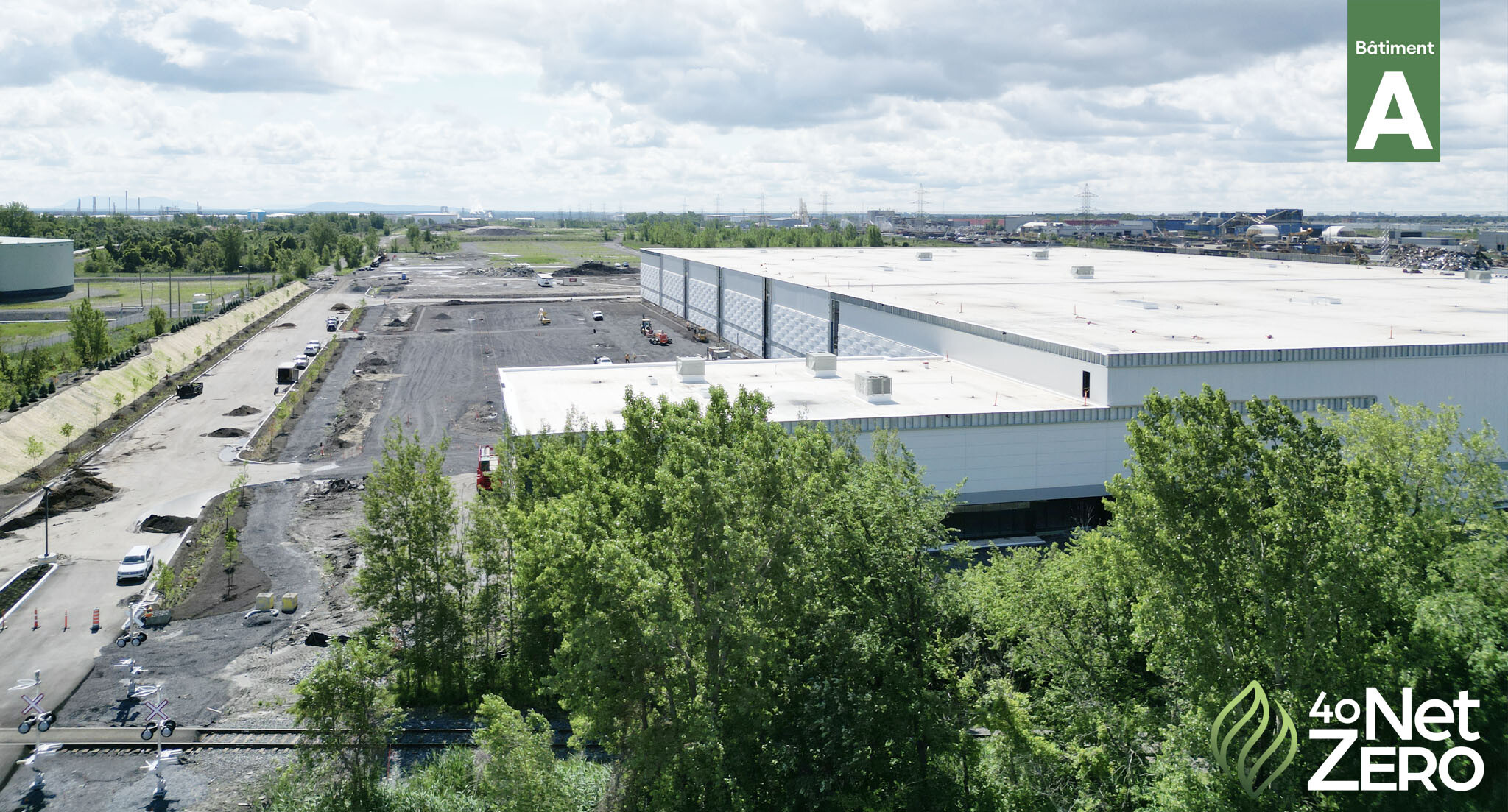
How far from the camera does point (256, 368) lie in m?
91.3

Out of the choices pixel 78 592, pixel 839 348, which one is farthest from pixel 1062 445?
pixel 78 592

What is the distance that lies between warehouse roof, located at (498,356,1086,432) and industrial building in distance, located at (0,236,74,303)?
123 meters

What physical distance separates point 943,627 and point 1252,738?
732cm

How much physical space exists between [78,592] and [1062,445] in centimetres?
3912

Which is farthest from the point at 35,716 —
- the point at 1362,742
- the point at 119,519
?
the point at 1362,742

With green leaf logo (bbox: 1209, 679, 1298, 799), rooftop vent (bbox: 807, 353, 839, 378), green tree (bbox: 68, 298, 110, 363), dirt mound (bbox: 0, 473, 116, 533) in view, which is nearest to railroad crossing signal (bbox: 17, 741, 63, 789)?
dirt mound (bbox: 0, 473, 116, 533)

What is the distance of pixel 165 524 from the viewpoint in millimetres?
49531

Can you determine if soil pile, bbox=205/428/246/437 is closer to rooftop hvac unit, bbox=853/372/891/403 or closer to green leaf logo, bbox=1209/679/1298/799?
rooftop hvac unit, bbox=853/372/891/403

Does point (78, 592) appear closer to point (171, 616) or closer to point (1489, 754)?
point (171, 616)

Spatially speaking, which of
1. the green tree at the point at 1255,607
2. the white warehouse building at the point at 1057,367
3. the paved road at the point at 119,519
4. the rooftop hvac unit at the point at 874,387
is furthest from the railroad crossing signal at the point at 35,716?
the rooftop hvac unit at the point at 874,387

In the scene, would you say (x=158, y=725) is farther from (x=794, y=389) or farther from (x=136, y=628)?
(x=794, y=389)

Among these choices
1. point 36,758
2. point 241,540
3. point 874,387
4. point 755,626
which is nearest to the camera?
point 755,626

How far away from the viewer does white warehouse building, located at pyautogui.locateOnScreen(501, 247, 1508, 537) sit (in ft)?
141

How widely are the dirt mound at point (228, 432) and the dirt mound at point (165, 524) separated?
17.9 m
